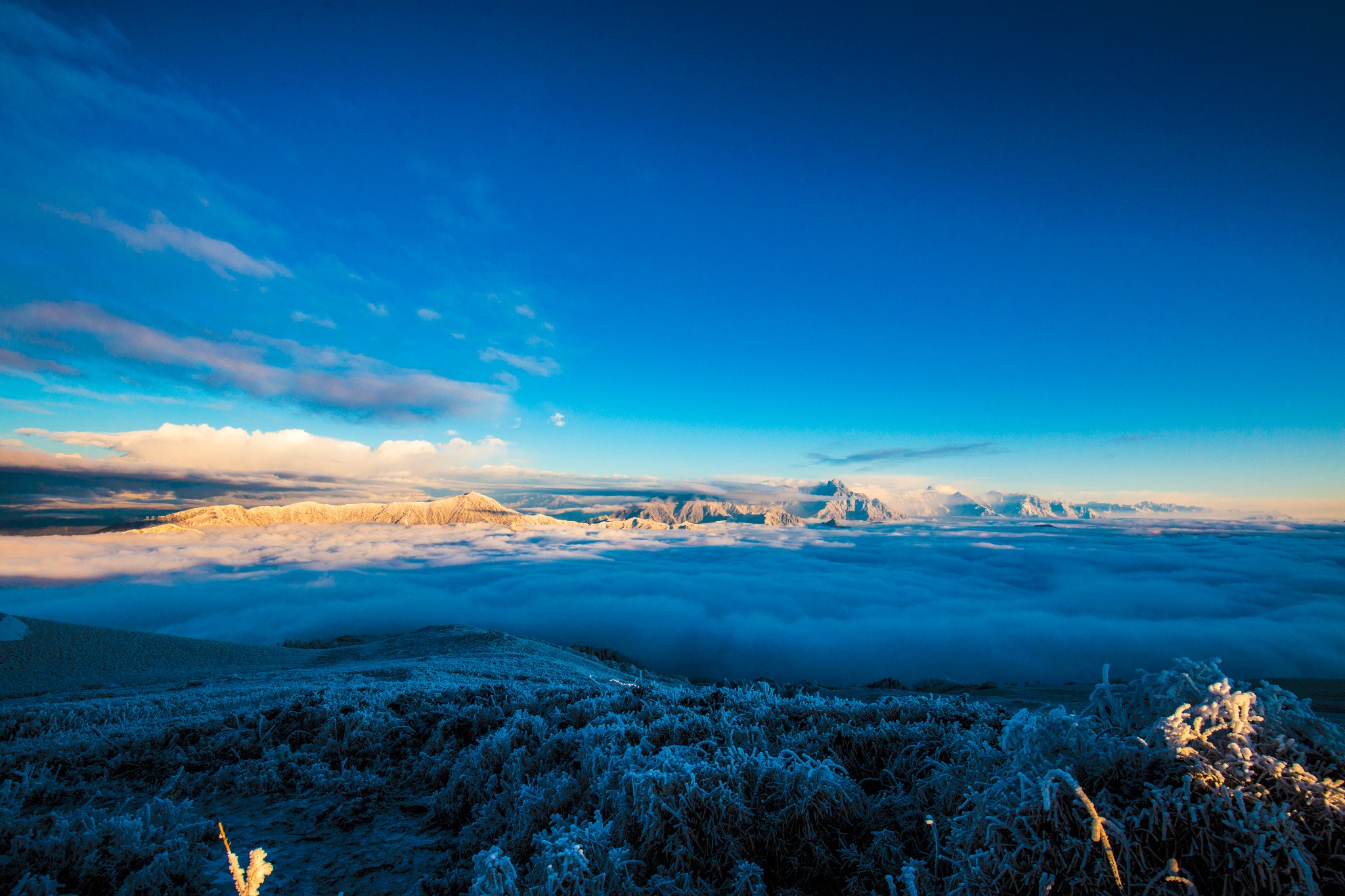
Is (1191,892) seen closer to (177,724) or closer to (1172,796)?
(1172,796)

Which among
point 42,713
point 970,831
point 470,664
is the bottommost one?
point 470,664

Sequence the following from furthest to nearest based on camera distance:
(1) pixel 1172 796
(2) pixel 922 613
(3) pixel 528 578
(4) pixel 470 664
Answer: (3) pixel 528 578, (2) pixel 922 613, (4) pixel 470 664, (1) pixel 1172 796

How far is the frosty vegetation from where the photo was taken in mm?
2221

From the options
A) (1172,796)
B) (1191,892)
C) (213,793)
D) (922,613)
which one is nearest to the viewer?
(1191,892)

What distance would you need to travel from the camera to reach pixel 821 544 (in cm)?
14025

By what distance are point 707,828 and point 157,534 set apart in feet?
633

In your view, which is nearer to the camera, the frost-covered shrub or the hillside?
the hillside

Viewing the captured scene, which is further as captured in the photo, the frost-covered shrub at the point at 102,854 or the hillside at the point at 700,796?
the frost-covered shrub at the point at 102,854

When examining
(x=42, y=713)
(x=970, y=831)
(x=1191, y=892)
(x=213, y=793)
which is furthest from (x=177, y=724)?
(x=1191, y=892)

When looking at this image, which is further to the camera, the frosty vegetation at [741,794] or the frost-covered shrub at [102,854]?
the frost-covered shrub at [102,854]

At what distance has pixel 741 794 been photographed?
3486mm

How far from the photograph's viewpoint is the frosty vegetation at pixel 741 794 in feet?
7.29

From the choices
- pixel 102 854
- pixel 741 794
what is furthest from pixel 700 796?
pixel 102 854

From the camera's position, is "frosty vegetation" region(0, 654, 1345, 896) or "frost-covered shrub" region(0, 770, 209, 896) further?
"frost-covered shrub" region(0, 770, 209, 896)
